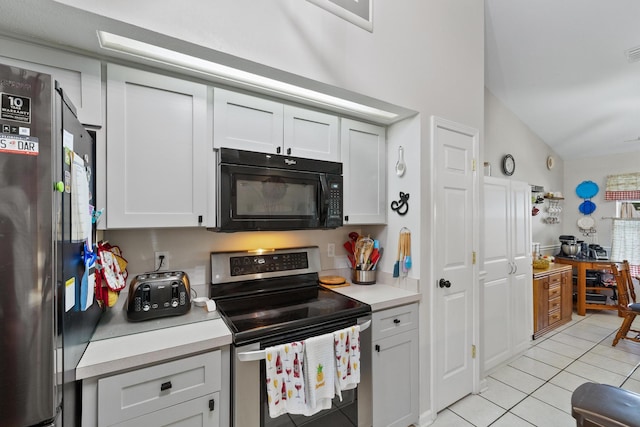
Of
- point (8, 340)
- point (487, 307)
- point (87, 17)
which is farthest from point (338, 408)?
point (87, 17)

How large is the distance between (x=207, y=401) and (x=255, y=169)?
1.16 m

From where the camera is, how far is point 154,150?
4.71ft

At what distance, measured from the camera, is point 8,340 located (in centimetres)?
74

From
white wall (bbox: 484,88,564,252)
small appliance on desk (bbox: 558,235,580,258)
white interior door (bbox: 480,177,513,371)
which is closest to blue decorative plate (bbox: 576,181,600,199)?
white wall (bbox: 484,88,564,252)

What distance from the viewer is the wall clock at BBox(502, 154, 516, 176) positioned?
390cm

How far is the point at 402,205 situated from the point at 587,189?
4890 mm

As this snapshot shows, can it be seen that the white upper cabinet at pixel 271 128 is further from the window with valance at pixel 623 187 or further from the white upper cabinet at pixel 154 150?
the window with valance at pixel 623 187

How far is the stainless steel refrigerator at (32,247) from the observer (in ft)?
2.40

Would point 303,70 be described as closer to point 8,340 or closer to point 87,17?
point 87,17

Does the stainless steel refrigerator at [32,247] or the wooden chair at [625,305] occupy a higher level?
the stainless steel refrigerator at [32,247]

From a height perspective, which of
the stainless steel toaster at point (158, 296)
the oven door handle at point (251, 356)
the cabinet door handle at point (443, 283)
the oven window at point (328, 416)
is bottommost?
the oven window at point (328, 416)

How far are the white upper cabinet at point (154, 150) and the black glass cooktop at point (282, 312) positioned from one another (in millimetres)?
552

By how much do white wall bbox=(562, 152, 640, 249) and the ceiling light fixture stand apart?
5.09 meters

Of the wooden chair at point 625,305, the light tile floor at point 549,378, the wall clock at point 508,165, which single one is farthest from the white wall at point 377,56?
the wooden chair at point 625,305
